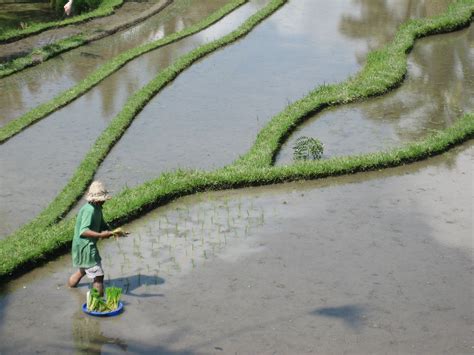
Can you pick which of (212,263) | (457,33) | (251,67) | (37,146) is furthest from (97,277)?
(457,33)

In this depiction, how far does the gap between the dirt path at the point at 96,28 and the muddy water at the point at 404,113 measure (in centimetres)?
698

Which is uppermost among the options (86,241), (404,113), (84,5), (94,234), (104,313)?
(94,234)

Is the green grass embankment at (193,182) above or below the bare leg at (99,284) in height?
below

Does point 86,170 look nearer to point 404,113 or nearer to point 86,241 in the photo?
point 86,241

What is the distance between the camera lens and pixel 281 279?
28.9ft

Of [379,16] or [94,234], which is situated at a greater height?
[94,234]

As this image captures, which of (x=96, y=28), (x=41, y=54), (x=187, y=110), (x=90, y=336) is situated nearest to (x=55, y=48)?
(x=41, y=54)

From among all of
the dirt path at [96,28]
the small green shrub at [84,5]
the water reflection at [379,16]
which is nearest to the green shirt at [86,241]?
the water reflection at [379,16]

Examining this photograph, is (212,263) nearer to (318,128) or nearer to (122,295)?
(122,295)

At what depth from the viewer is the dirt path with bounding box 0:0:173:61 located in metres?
19.2

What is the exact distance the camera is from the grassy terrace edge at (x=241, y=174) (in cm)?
931

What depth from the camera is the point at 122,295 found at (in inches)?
332

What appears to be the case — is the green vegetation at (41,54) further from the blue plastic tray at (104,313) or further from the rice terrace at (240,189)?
the blue plastic tray at (104,313)

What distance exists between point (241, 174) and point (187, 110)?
135 inches
